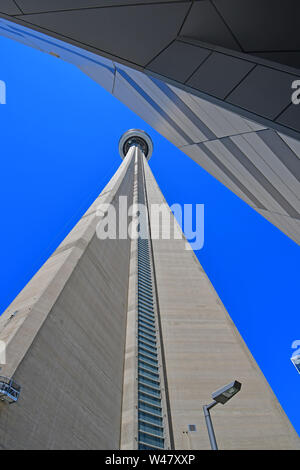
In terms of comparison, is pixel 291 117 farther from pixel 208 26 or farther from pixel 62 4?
pixel 62 4

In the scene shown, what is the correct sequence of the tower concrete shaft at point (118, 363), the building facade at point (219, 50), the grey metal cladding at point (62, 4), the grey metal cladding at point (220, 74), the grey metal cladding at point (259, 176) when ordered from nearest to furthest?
the building facade at point (219, 50) < the grey metal cladding at point (220, 74) < the grey metal cladding at point (62, 4) < the grey metal cladding at point (259, 176) < the tower concrete shaft at point (118, 363)

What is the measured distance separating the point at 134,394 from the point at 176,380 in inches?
155

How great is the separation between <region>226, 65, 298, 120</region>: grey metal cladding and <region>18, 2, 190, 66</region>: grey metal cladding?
1411 mm

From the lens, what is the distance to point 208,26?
4020 mm

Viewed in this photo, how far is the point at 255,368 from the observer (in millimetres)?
19047

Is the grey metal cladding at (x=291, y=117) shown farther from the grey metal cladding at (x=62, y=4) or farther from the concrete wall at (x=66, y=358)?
the concrete wall at (x=66, y=358)

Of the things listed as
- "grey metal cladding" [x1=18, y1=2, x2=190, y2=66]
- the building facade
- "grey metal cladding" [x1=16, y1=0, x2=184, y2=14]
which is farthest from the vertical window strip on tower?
"grey metal cladding" [x1=16, y1=0, x2=184, y2=14]

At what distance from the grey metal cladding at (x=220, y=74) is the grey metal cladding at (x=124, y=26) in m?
0.82

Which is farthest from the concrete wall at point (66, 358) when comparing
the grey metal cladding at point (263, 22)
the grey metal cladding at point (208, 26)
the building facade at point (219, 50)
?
the grey metal cladding at point (263, 22)

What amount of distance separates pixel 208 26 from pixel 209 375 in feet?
58.6

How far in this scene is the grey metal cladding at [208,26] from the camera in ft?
12.7
